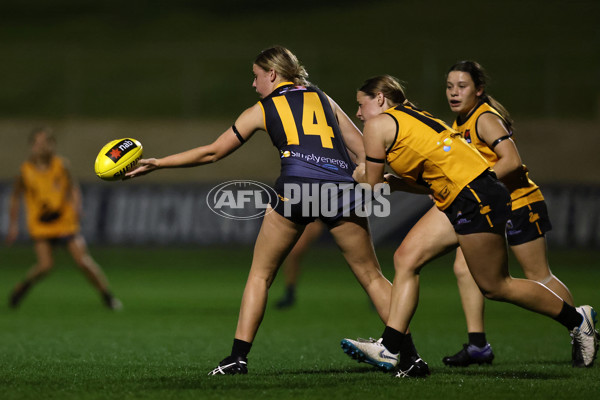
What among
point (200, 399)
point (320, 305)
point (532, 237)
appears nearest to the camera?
point (200, 399)

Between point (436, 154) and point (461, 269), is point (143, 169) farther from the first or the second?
point (461, 269)

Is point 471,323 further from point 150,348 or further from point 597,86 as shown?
point 597,86

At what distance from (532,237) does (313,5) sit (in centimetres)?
3087

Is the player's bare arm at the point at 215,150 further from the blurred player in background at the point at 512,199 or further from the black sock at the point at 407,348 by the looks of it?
the black sock at the point at 407,348

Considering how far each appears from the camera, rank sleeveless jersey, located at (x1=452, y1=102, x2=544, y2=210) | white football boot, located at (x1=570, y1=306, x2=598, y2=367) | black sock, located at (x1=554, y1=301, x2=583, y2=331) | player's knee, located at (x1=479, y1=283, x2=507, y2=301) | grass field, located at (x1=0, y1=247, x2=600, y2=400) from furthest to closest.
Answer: sleeveless jersey, located at (x1=452, y1=102, x2=544, y2=210), white football boot, located at (x1=570, y1=306, x2=598, y2=367), black sock, located at (x1=554, y1=301, x2=583, y2=331), player's knee, located at (x1=479, y1=283, x2=507, y2=301), grass field, located at (x1=0, y1=247, x2=600, y2=400)

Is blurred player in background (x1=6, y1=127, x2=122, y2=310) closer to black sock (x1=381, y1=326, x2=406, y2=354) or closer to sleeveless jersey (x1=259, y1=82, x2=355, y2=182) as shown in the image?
sleeveless jersey (x1=259, y1=82, x2=355, y2=182)

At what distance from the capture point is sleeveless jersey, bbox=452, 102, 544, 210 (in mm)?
6875

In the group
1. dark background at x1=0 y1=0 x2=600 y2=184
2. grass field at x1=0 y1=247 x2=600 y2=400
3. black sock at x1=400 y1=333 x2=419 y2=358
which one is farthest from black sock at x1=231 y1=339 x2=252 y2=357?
dark background at x1=0 y1=0 x2=600 y2=184

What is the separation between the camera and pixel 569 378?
6234 mm

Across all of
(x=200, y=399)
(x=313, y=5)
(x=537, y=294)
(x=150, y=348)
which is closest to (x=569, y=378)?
(x=537, y=294)

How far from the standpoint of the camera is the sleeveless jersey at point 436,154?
19.7ft

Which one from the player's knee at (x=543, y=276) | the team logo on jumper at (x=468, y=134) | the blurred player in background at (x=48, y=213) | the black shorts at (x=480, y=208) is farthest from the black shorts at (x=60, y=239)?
the black shorts at (x=480, y=208)

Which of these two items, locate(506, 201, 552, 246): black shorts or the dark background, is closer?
locate(506, 201, 552, 246): black shorts

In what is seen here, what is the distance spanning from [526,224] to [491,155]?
614 mm
